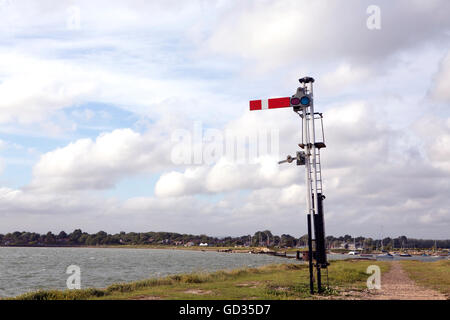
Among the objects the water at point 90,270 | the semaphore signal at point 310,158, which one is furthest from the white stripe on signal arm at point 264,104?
the water at point 90,270

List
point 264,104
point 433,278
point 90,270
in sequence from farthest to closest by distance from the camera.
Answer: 1. point 90,270
2. point 433,278
3. point 264,104

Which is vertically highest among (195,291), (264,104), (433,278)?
(264,104)

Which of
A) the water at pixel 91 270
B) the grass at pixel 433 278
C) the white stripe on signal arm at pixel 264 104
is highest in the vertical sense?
the white stripe on signal arm at pixel 264 104

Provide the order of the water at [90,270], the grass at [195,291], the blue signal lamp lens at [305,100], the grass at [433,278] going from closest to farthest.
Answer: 1. the grass at [195,291]
2. the blue signal lamp lens at [305,100]
3. the grass at [433,278]
4. the water at [90,270]

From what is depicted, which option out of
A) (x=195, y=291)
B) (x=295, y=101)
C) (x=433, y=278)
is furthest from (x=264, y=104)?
(x=433, y=278)

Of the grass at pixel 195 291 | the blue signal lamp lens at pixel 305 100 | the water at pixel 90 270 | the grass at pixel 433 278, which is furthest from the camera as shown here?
the water at pixel 90 270

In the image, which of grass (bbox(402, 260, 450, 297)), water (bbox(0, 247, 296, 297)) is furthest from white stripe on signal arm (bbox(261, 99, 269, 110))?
water (bbox(0, 247, 296, 297))

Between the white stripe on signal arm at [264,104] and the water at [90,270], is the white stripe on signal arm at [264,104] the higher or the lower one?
the higher one

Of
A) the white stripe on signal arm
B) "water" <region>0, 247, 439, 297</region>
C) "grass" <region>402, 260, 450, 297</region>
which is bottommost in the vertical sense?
"water" <region>0, 247, 439, 297</region>

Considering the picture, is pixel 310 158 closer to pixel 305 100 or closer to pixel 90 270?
pixel 305 100

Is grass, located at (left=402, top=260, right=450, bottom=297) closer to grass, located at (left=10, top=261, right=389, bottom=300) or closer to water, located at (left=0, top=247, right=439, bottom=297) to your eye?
grass, located at (left=10, top=261, right=389, bottom=300)

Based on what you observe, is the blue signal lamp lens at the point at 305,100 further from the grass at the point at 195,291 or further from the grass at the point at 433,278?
the grass at the point at 433,278

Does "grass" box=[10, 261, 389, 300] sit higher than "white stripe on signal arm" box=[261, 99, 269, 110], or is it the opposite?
"white stripe on signal arm" box=[261, 99, 269, 110]
